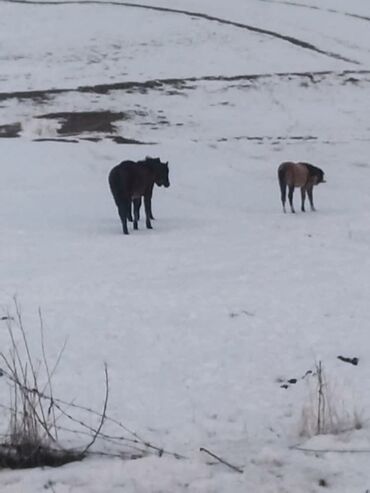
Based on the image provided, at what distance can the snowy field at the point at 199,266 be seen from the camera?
168 inches

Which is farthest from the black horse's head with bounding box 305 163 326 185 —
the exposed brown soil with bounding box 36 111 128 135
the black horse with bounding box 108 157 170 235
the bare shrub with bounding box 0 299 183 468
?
the bare shrub with bounding box 0 299 183 468

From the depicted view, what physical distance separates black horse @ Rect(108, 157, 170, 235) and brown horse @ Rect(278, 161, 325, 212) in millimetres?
3646

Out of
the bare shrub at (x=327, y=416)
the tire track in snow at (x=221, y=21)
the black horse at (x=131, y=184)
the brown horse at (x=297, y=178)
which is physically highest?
the tire track in snow at (x=221, y=21)

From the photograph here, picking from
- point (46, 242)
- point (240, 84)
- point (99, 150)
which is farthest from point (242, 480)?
point (240, 84)

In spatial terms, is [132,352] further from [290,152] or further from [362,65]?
[362,65]

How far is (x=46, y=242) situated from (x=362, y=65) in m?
28.2

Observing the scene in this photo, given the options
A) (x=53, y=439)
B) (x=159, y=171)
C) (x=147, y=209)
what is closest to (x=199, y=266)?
(x=147, y=209)

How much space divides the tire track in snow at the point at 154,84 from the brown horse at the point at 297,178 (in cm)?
1620

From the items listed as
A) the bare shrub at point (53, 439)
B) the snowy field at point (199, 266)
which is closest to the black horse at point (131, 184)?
the snowy field at point (199, 266)

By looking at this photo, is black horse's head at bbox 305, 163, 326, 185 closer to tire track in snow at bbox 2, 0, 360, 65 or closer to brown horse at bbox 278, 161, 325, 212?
brown horse at bbox 278, 161, 325, 212

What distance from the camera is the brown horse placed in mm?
18172

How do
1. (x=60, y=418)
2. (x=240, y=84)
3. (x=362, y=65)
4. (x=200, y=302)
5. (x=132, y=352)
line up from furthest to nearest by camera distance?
1. (x=362, y=65)
2. (x=240, y=84)
3. (x=200, y=302)
4. (x=132, y=352)
5. (x=60, y=418)

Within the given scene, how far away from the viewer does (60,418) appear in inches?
192

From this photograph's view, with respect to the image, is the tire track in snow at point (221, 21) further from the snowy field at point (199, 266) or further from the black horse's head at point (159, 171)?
the black horse's head at point (159, 171)
